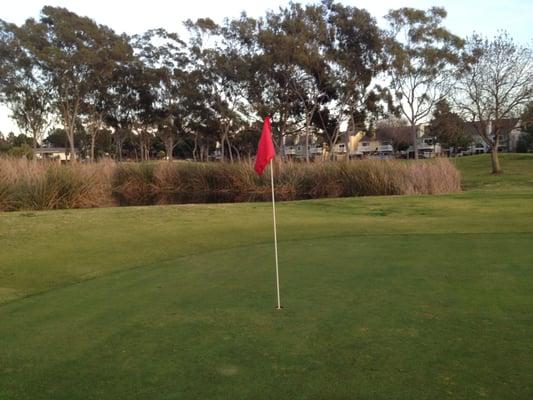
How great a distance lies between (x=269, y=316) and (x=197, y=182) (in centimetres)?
2384

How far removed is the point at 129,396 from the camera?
2957mm

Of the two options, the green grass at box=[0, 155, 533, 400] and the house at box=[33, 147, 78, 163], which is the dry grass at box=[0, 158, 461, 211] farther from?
the green grass at box=[0, 155, 533, 400]

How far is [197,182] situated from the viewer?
91.2 feet

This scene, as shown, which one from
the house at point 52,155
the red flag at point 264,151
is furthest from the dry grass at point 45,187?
the red flag at point 264,151

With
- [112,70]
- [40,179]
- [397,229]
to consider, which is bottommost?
→ [397,229]

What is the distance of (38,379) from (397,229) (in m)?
7.40

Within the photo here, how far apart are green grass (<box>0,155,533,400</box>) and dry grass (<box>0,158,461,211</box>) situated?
27.9ft

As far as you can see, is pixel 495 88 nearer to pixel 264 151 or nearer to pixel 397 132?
pixel 264 151

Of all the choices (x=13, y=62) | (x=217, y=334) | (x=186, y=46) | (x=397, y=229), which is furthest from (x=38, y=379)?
(x=186, y=46)

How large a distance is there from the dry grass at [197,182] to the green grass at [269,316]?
27.9 ft

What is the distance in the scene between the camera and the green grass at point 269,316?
3.09 meters

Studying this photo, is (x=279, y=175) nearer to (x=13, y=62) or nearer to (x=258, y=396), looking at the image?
(x=258, y=396)

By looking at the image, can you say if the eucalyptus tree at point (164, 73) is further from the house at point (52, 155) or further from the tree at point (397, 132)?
the tree at point (397, 132)

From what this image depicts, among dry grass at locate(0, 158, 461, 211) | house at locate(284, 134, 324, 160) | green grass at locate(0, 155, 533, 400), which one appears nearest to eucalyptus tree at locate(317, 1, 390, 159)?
house at locate(284, 134, 324, 160)
